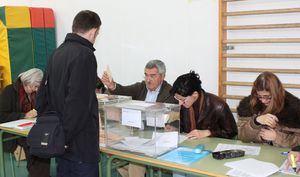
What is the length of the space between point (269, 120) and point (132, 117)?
91 cm

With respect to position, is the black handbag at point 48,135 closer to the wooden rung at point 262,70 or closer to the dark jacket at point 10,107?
the dark jacket at point 10,107

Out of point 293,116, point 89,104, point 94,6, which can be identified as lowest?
point 293,116

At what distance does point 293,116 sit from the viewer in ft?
7.80

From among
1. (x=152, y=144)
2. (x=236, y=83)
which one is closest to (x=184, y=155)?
(x=152, y=144)

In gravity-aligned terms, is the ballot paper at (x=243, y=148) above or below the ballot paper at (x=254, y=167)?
above

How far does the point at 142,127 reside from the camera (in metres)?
2.40

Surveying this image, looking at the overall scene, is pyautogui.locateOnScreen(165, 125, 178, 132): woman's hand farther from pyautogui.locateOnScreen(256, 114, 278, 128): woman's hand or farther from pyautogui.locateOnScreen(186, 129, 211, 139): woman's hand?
pyautogui.locateOnScreen(256, 114, 278, 128): woman's hand

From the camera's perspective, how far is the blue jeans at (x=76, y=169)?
2160mm

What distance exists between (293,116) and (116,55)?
263cm

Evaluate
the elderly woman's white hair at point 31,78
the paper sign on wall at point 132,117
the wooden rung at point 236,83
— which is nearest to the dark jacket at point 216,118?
the paper sign on wall at point 132,117

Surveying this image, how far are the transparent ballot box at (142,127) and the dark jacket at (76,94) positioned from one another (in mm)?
325

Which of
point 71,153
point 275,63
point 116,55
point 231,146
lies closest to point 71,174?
point 71,153

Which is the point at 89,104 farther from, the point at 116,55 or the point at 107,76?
the point at 116,55

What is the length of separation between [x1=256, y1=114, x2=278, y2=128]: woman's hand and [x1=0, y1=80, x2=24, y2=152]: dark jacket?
230cm
